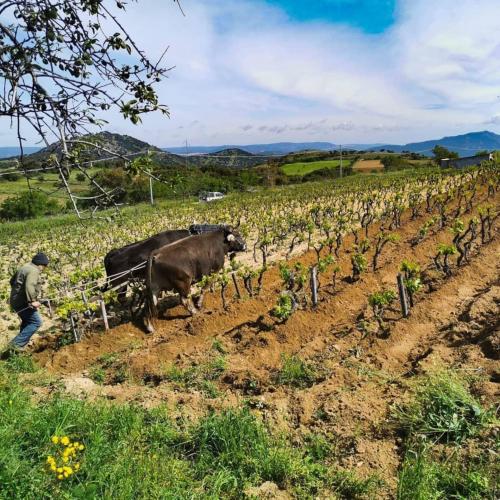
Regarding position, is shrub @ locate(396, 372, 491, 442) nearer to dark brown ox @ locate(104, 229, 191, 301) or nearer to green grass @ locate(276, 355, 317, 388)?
green grass @ locate(276, 355, 317, 388)

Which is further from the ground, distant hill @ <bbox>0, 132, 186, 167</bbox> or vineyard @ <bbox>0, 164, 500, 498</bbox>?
distant hill @ <bbox>0, 132, 186, 167</bbox>

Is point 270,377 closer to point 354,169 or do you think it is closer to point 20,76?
point 20,76

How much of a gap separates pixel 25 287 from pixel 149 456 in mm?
4845

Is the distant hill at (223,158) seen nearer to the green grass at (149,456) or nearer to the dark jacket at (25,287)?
the green grass at (149,456)

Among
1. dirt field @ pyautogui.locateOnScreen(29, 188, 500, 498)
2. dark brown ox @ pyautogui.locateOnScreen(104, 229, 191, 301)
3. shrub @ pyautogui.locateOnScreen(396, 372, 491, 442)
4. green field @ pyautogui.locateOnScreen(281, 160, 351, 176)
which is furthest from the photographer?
green field @ pyautogui.locateOnScreen(281, 160, 351, 176)

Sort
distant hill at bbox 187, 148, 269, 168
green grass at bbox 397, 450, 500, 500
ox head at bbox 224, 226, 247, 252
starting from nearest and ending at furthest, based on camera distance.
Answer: green grass at bbox 397, 450, 500, 500 < distant hill at bbox 187, 148, 269, 168 < ox head at bbox 224, 226, 247, 252

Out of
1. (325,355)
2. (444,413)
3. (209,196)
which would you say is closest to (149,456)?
(444,413)

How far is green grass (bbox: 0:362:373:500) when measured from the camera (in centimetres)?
331

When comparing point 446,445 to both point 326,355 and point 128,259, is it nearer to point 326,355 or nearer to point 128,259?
point 326,355

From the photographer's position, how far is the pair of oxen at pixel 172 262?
8266 millimetres

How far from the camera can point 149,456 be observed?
3.76 meters

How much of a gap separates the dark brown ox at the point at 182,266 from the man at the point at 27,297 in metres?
1.93

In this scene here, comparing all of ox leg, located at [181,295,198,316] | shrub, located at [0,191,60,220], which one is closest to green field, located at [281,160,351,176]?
shrub, located at [0,191,60,220]

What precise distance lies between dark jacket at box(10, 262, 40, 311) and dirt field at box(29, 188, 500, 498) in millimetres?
984
